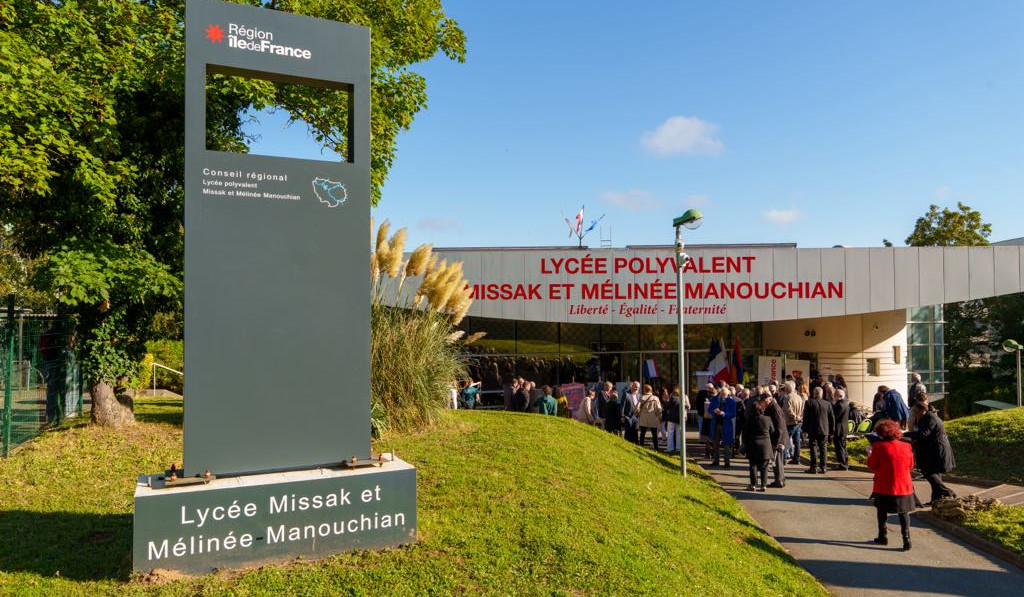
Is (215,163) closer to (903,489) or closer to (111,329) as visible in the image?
(111,329)

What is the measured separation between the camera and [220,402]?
17.8 ft

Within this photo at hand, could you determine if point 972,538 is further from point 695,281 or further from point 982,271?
point 982,271

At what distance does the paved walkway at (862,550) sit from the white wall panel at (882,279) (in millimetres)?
9712

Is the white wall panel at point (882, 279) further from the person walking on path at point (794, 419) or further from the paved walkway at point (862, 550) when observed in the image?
the paved walkway at point (862, 550)

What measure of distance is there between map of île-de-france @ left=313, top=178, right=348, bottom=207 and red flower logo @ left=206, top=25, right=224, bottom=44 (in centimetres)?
135

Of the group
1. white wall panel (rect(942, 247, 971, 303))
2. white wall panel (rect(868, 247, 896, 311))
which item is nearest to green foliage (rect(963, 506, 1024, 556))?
white wall panel (rect(868, 247, 896, 311))

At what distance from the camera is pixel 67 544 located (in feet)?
20.4

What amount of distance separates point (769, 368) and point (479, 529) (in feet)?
53.5

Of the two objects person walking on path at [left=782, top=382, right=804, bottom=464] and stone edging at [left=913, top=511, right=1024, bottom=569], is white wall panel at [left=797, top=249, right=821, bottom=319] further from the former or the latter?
stone edging at [left=913, top=511, right=1024, bottom=569]

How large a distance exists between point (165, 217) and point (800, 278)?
679 inches

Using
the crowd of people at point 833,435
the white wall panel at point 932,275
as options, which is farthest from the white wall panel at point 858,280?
the crowd of people at point 833,435

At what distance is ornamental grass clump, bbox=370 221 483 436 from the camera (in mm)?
10359

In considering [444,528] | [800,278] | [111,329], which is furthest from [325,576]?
[800,278]

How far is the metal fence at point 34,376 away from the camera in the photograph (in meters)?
10.0
